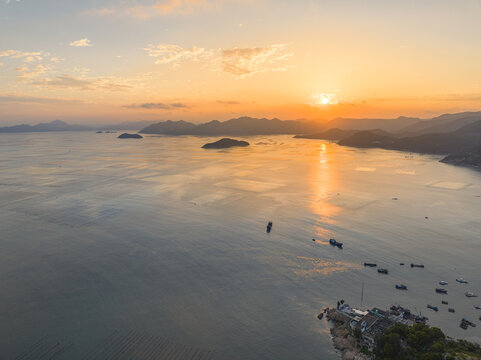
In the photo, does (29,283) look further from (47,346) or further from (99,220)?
(99,220)

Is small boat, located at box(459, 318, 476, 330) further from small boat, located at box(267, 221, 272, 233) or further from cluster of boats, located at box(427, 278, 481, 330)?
small boat, located at box(267, 221, 272, 233)

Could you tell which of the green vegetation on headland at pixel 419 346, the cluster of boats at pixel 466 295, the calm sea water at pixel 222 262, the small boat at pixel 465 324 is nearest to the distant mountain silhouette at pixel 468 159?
the calm sea water at pixel 222 262

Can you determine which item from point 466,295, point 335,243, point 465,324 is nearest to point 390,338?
point 465,324

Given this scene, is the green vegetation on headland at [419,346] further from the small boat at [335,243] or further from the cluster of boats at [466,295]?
the small boat at [335,243]

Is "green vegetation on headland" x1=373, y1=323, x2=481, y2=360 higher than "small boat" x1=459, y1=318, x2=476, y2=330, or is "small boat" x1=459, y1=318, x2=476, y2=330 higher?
"green vegetation on headland" x1=373, y1=323, x2=481, y2=360

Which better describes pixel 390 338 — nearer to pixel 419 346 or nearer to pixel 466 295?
pixel 419 346

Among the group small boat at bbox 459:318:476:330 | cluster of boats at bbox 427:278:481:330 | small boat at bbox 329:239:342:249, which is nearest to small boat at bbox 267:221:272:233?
small boat at bbox 329:239:342:249
